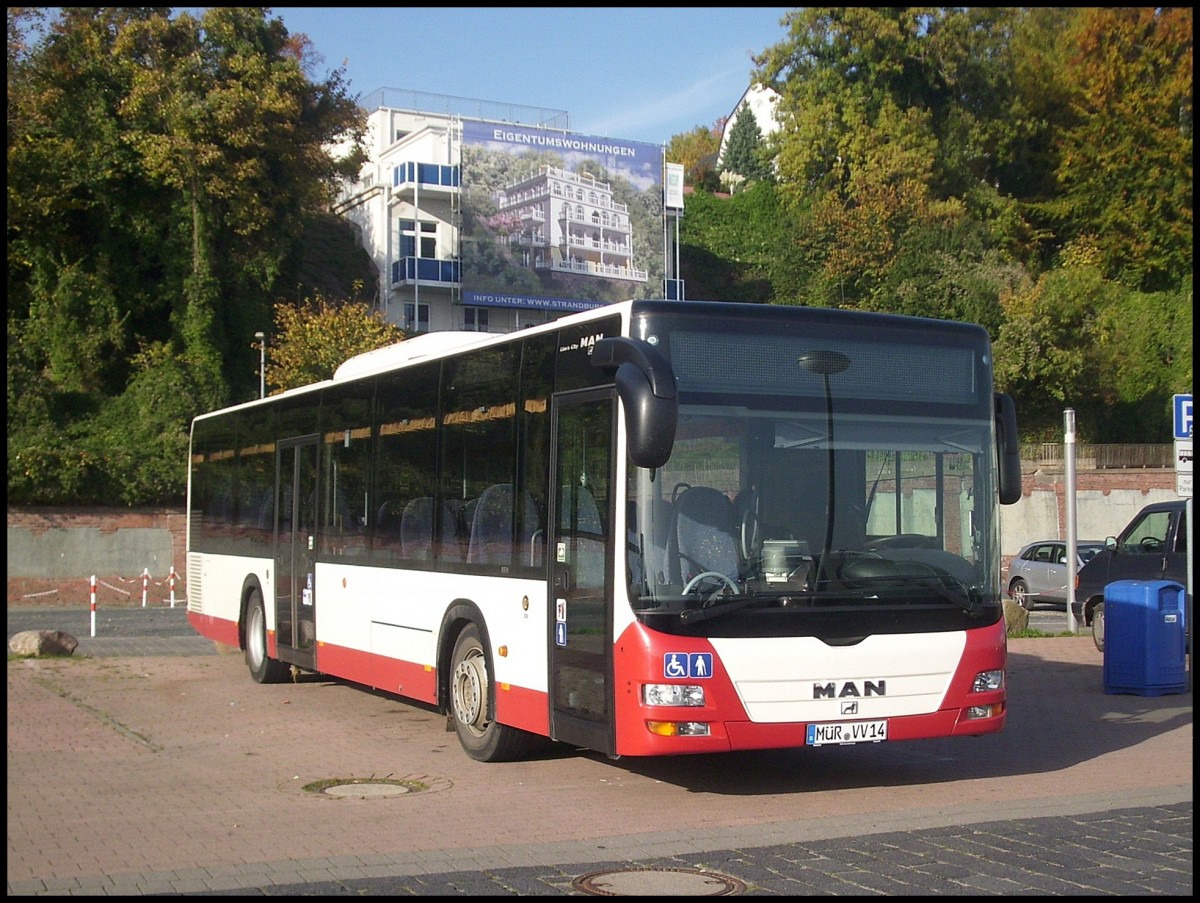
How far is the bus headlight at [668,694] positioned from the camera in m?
8.63

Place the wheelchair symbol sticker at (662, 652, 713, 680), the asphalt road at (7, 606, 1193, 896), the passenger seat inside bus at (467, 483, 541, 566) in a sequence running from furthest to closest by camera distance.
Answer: the passenger seat inside bus at (467, 483, 541, 566), the wheelchair symbol sticker at (662, 652, 713, 680), the asphalt road at (7, 606, 1193, 896)

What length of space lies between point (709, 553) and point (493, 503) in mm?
2438

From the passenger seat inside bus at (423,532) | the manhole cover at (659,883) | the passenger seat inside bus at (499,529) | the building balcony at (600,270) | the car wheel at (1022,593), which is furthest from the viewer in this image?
the building balcony at (600,270)

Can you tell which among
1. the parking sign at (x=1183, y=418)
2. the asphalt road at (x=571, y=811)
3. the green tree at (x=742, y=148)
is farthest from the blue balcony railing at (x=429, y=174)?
the asphalt road at (x=571, y=811)

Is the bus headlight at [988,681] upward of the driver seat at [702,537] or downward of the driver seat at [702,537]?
downward

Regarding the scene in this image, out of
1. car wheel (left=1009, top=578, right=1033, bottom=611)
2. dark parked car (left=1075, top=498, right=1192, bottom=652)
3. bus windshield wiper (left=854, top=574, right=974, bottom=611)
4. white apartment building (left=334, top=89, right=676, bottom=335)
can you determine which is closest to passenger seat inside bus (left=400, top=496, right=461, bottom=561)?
bus windshield wiper (left=854, top=574, right=974, bottom=611)

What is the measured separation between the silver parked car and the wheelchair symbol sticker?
23.1m

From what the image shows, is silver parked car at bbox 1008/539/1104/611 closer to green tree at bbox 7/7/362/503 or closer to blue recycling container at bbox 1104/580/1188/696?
blue recycling container at bbox 1104/580/1188/696

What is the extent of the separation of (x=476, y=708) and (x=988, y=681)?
12.3 feet

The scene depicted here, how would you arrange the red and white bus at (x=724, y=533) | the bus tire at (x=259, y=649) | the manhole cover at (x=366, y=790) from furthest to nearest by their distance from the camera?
the bus tire at (x=259, y=649)
the manhole cover at (x=366, y=790)
the red and white bus at (x=724, y=533)

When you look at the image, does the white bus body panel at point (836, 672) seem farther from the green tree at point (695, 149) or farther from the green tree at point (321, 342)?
the green tree at point (695, 149)

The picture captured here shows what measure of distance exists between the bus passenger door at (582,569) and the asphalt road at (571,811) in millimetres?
549

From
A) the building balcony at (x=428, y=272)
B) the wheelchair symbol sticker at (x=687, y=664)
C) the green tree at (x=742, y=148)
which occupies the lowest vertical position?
the wheelchair symbol sticker at (x=687, y=664)

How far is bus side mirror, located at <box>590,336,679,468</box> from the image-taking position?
8281 mm
